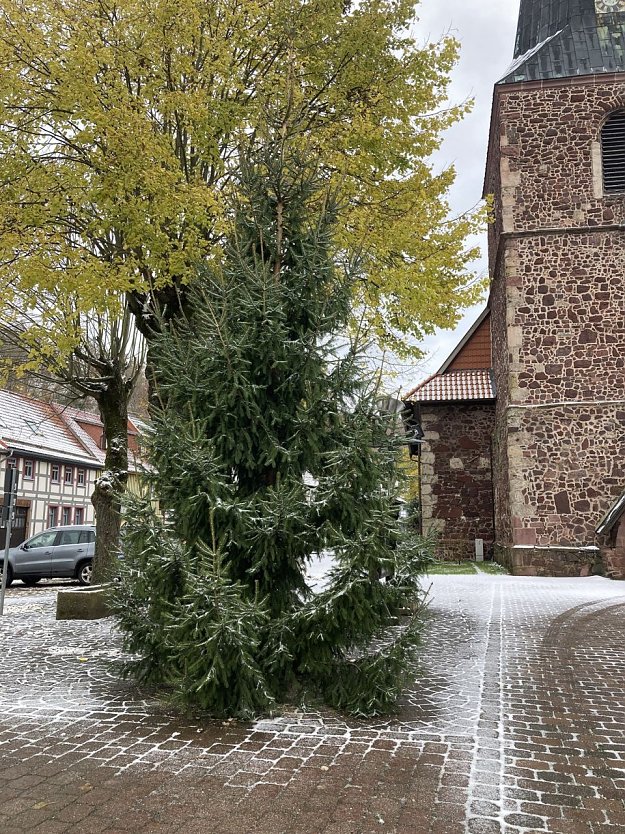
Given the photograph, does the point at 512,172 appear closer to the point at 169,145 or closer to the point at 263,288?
the point at 169,145

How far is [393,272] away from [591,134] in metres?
12.0

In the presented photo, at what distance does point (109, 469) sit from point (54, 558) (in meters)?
8.57

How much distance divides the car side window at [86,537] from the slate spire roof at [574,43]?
16001mm

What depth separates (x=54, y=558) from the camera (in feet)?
58.1

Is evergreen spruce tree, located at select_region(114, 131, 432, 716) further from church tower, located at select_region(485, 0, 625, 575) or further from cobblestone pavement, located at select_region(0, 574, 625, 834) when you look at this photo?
church tower, located at select_region(485, 0, 625, 575)

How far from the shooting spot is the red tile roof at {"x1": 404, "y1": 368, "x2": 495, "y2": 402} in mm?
21000

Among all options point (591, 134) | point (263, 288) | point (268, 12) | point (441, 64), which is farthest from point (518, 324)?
point (263, 288)

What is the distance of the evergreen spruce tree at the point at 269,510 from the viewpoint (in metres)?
4.80

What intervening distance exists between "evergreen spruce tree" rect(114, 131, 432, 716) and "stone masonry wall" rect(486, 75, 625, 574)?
12.1m

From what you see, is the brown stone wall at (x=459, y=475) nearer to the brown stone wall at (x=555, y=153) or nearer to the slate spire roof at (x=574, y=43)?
the brown stone wall at (x=555, y=153)

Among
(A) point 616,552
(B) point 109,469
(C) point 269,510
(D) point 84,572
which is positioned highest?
(B) point 109,469

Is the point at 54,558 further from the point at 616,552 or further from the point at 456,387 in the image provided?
the point at 616,552

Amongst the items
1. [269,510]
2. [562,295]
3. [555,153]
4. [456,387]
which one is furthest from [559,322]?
[269,510]

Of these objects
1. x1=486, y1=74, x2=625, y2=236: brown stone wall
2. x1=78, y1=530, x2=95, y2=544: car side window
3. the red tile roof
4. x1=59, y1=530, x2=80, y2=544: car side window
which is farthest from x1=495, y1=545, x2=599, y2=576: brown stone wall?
x1=59, y1=530, x2=80, y2=544: car side window
